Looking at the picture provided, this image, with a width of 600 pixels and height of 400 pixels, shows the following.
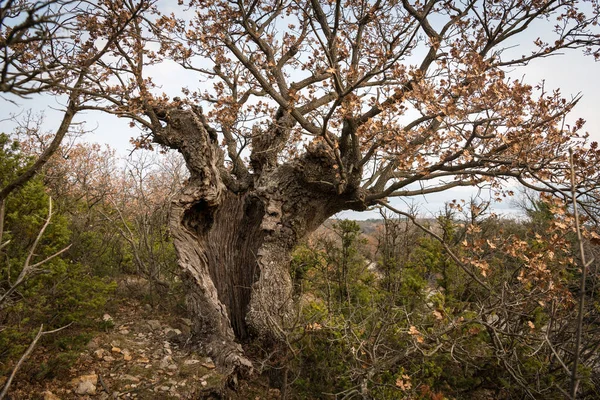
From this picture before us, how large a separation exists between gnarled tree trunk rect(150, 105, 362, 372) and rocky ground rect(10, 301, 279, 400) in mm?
330

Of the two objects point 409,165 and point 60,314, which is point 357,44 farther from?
point 60,314

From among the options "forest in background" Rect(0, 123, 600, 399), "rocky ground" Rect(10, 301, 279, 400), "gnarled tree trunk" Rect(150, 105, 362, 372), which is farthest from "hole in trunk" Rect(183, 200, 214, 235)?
"rocky ground" Rect(10, 301, 279, 400)

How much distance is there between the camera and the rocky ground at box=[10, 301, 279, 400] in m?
3.83

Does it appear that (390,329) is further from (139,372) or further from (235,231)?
(139,372)

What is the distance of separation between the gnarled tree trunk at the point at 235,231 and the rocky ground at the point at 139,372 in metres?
0.33

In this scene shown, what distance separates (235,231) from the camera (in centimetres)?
602

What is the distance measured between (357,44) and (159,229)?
5.81 meters

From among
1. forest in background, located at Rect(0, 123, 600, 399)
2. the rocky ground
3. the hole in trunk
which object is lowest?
the rocky ground

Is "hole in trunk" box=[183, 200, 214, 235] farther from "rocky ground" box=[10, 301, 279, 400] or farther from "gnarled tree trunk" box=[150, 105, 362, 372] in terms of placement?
"rocky ground" box=[10, 301, 279, 400]

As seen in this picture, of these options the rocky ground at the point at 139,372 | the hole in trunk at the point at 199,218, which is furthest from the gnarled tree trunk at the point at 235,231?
the rocky ground at the point at 139,372

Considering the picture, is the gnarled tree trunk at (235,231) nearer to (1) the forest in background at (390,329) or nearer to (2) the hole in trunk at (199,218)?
(2) the hole in trunk at (199,218)

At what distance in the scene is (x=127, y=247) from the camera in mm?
8031

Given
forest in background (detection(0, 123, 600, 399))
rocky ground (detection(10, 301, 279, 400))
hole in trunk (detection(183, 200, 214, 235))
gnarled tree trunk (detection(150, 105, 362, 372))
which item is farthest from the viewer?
hole in trunk (detection(183, 200, 214, 235))

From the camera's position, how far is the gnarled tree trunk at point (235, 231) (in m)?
5.00
